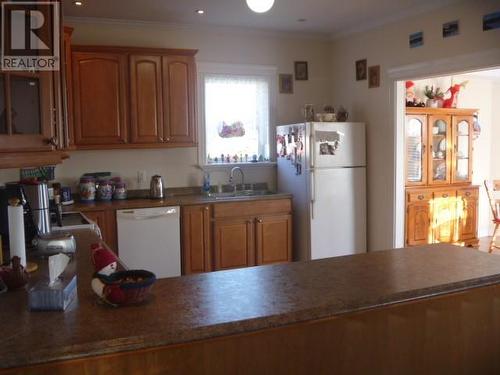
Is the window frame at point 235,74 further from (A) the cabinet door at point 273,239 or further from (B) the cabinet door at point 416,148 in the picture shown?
(B) the cabinet door at point 416,148

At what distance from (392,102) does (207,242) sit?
87.9 inches

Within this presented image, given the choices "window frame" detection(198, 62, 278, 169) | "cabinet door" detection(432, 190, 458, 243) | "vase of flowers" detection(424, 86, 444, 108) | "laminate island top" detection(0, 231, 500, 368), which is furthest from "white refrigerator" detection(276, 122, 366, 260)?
"laminate island top" detection(0, 231, 500, 368)

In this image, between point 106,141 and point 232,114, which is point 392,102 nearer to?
point 232,114

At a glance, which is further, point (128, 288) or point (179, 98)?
point (179, 98)

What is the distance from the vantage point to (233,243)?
4.60 m

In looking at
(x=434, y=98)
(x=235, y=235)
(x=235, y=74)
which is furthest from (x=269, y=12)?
(x=434, y=98)

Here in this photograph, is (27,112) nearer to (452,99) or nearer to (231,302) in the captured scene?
(231,302)

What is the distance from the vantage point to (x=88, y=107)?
4277 millimetres

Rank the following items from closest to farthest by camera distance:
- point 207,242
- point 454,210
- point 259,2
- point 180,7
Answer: point 259,2 → point 180,7 → point 207,242 → point 454,210

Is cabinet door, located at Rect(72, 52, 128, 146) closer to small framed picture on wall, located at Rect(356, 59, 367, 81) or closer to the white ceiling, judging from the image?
the white ceiling

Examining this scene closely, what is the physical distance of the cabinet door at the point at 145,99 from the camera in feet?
14.4

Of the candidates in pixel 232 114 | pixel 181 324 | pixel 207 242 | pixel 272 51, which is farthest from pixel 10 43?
pixel 272 51

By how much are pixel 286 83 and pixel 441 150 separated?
216 centimetres

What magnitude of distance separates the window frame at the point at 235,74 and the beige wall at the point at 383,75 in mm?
788
